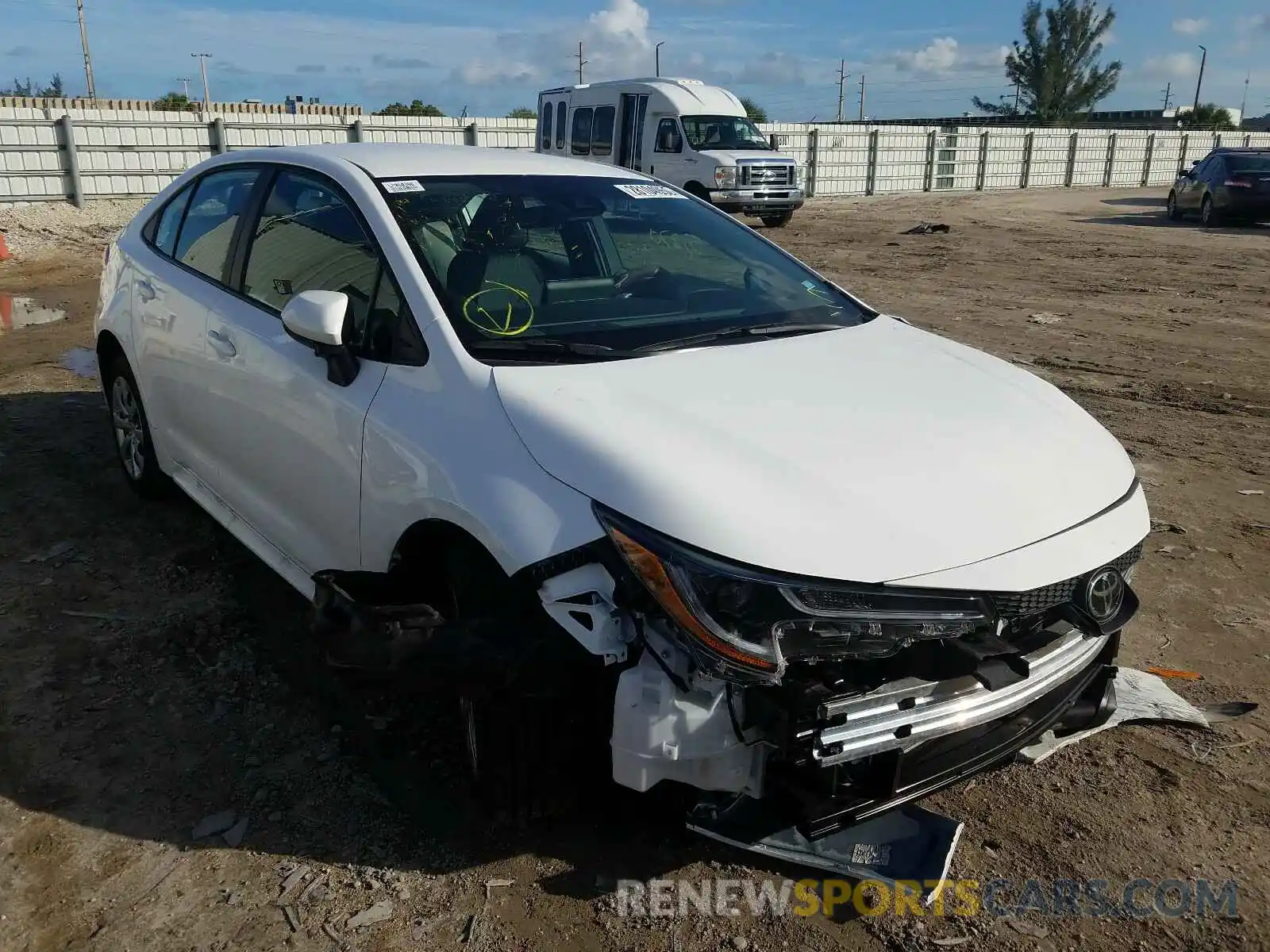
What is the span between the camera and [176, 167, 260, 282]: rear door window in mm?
4102

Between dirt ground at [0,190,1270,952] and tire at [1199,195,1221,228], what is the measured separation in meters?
18.9

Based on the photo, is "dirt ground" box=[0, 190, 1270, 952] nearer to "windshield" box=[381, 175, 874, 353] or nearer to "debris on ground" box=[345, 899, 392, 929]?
"debris on ground" box=[345, 899, 392, 929]

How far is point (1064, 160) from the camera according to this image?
37.5 m

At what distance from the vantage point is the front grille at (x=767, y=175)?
21062 mm

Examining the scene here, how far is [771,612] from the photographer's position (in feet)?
7.23

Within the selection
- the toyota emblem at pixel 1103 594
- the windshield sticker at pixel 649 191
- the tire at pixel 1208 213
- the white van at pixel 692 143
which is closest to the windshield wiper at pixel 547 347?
the windshield sticker at pixel 649 191

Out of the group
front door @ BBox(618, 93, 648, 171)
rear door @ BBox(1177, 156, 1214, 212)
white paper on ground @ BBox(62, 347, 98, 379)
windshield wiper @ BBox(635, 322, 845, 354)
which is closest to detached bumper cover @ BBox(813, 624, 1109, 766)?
windshield wiper @ BBox(635, 322, 845, 354)

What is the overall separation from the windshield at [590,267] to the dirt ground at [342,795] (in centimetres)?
117

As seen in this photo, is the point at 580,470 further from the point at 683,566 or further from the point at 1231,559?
the point at 1231,559

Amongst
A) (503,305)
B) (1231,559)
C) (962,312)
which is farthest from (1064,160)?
(503,305)

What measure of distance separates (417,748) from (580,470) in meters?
1.27

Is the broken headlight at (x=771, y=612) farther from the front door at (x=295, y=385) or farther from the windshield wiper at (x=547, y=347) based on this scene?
the front door at (x=295, y=385)

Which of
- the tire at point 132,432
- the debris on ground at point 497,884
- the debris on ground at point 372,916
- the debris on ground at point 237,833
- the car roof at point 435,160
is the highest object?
the car roof at point 435,160

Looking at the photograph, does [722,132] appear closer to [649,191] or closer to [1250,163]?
[1250,163]
